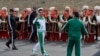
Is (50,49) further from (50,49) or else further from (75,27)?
(75,27)

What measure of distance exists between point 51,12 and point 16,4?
2085 centimetres

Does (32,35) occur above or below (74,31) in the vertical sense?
below

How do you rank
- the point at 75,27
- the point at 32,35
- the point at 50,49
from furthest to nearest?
the point at 32,35, the point at 50,49, the point at 75,27

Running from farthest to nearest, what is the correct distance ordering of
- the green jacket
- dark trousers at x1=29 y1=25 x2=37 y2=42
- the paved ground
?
dark trousers at x1=29 y1=25 x2=37 y2=42 → the paved ground → the green jacket

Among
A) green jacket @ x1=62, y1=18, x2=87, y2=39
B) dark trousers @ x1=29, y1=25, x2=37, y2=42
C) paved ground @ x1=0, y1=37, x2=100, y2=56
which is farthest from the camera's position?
dark trousers @ x1=29, y1=25, x2=37, y2=42

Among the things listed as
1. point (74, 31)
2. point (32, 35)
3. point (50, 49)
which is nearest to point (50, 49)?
point (50, 49)

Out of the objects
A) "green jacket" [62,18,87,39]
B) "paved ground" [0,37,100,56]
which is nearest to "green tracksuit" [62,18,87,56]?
"green jacket" [62,18,87,39]

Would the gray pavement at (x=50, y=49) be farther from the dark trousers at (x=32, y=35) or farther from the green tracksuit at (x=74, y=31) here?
the green tracksuit at (x=74, y=31)

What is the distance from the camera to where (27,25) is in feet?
71.0

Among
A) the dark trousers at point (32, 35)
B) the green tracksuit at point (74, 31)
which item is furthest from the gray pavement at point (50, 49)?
the green tracksuit at point (74, 31)

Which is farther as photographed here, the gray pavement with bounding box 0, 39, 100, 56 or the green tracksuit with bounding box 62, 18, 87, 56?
the gray pavement with bounding box 0, 39, 100, 56

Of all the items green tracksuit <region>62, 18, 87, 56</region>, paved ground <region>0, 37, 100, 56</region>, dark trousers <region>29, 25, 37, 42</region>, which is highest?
green tracksuit <region>62, 18, 87, 56</region>

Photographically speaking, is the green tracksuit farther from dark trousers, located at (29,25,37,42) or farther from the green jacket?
dark trousers, located at (29,25,37,42)

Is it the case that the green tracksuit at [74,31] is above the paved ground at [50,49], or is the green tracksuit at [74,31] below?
above
